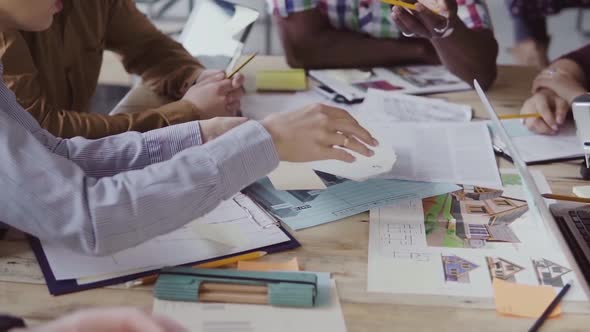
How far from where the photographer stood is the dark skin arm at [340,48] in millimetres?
1848

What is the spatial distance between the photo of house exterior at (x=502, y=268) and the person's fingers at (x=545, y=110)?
546mm

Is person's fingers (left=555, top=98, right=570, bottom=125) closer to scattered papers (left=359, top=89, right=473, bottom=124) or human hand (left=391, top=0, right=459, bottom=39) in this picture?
scattered papers (left=359, top=89, right=473, bottom=124)

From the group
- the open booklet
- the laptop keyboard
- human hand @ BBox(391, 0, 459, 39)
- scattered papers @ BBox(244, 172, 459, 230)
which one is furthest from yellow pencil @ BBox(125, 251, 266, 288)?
human hand @ BBox(391, 0, 459, 39)

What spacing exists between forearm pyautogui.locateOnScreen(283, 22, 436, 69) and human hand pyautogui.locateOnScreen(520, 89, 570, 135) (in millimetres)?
392

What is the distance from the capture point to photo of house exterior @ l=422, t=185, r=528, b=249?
1059mm

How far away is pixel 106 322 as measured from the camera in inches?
24.9

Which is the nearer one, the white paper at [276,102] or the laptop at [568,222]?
the laptop at [568,222]

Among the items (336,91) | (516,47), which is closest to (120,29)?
(336,91)

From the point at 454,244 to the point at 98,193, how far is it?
516mm

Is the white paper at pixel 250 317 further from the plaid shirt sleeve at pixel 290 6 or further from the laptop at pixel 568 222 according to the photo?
the plaid shirt sleeve at pixel 290 6

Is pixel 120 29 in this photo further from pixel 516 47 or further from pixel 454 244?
pixel 516 47

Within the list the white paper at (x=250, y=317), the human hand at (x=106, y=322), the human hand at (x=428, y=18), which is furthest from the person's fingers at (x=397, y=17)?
the human hand at (x=106, y=322)

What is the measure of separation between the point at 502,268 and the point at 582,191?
1.08ft

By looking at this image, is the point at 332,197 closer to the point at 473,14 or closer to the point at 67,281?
the point at 67,281
